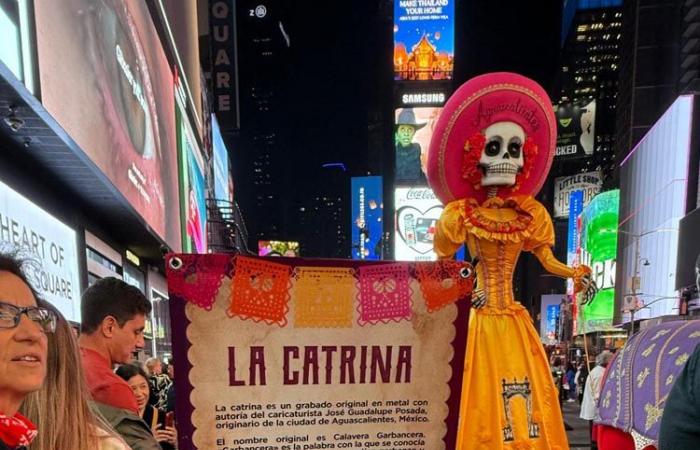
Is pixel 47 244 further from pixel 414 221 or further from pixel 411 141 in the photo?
pixel 411 141

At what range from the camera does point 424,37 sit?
1961cm

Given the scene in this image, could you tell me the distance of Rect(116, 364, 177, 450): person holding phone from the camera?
7.39ft

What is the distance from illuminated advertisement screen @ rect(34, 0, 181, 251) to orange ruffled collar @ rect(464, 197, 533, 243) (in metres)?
3.00

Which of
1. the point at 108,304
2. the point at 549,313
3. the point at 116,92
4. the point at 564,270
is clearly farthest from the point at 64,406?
the point at 549,313

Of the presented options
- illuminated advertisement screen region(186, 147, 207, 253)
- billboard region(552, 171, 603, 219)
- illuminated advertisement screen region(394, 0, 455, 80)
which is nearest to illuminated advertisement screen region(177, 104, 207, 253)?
illuminated advertisement screen region(186, 147, 207, 253)

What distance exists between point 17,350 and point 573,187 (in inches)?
1258

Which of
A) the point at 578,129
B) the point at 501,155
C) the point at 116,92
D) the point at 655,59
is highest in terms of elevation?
the point at 655,59

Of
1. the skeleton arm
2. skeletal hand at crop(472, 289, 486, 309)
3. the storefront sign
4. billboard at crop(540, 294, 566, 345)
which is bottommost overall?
billboard at crop(540, 294, 566, 345)

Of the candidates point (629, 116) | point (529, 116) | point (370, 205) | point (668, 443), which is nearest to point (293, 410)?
point (668, 443)

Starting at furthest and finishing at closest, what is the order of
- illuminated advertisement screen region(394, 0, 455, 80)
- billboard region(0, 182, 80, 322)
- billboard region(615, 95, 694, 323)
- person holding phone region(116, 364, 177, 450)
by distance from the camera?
illuminated advertisement screen region(394, 0, 455, 80), billboard region(615, 95, 694, 323), billboard region(0, 182, 80, 322), person holding phone region(116, 364, 177, 450)

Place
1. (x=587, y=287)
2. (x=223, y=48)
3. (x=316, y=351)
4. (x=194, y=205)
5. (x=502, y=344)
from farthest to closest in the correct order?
(x=223, y=48) < (x=194, y=205) < (x=587, y=287) < (x=502, y=344) < (x=316, y=351)

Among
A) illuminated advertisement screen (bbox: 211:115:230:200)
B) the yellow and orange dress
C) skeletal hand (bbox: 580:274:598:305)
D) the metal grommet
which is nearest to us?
the metal grommet

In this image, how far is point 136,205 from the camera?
596cm

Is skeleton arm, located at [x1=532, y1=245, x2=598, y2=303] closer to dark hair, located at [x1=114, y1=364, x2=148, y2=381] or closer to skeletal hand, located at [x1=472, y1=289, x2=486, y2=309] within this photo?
skeletal hand, located at [x1=472, y1=289, x2=486, y2=309]
